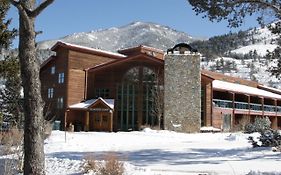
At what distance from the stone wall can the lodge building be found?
877 millimetres

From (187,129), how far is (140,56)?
856 cm

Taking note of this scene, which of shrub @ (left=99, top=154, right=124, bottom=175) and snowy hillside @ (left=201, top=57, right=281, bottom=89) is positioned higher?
snowy hillside @ (left=201, top=57, right=281, bottom=89)

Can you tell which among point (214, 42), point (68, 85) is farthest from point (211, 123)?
point (214, 42)

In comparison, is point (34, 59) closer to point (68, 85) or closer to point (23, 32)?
point (23, 32)

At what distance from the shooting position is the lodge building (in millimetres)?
40219

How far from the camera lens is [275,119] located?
55.2 m

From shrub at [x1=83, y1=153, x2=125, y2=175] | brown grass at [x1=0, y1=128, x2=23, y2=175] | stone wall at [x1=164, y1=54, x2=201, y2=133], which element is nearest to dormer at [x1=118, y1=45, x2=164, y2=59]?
stone wall at [x1=164, y1=54, x2=201, y2=133]

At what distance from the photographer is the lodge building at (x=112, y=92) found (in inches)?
1583

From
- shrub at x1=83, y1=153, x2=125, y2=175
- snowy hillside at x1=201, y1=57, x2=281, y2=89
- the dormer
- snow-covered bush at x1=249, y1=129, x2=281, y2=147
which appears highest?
snowy hillside at x1=201, y1=57, x2=281, y2=89

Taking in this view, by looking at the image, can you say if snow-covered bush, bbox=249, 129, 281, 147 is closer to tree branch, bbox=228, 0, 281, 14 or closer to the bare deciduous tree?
tree branch, bbox=228, 0, 281, 14

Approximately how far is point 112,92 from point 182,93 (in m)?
7.33

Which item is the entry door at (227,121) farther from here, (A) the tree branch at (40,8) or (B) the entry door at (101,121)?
(A) the tree branch at (40,8)

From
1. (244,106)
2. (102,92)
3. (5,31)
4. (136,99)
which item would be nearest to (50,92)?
(102,92)

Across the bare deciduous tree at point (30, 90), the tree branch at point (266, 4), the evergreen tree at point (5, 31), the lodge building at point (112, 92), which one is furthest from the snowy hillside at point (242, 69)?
the bare deciduous tree at point (30, 90)
